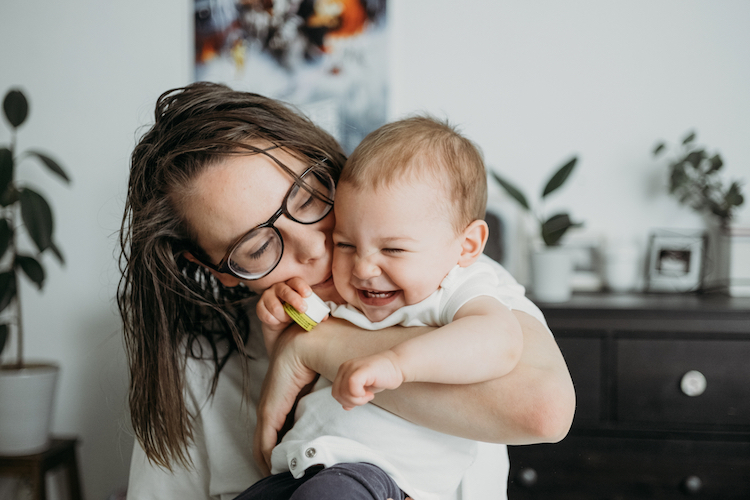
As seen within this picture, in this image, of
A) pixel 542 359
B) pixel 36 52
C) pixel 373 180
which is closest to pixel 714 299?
pixel 542 359

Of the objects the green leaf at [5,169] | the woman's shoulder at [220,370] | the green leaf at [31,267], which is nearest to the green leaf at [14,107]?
the green leaf at [5,169]

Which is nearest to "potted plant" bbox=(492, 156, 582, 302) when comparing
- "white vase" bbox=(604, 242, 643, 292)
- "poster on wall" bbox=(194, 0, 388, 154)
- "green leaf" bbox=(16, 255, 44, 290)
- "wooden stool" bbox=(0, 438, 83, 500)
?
"white vase" bbox=(604, 242, 643, 292)

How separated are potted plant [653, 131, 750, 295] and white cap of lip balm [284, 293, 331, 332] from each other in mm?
1723

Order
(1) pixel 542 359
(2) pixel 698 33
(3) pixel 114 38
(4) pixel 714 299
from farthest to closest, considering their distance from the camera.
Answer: (3) pixel 114 38
(2) pixel 698 33
(4) pixel 714 299
(1) pixel 542 359

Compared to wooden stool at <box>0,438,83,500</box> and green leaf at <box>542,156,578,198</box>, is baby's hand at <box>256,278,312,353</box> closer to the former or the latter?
green leaf at <box>542,156,578,198</box>

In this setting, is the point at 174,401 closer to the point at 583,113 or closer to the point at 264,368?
the point at 264,368

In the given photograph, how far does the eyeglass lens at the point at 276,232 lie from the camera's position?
89 cm

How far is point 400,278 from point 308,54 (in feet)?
5.92

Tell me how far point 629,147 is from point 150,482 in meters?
2.09

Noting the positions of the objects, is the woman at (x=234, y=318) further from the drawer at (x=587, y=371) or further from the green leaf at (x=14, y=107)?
the green leaf at (x=14, y=107)

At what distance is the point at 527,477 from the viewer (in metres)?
1.75

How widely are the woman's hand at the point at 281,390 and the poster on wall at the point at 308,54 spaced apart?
60.3 inches

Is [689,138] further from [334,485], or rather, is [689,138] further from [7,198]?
[7,198]

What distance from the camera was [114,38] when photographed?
2.46 metres
